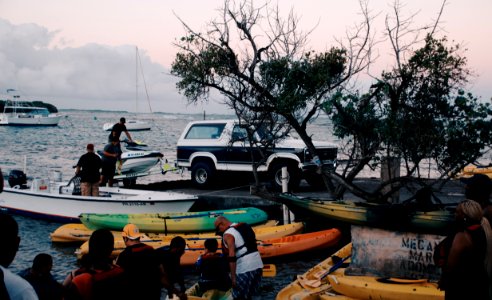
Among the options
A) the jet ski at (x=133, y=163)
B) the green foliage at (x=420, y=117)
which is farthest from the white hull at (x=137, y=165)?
the green foliage at (x=420, y=117)

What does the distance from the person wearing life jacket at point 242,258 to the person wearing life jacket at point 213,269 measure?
0.49 metres

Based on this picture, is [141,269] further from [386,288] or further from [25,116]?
[25,116]

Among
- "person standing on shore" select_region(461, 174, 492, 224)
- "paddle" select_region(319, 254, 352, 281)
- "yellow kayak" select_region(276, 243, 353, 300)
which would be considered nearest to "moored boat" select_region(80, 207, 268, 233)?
"yellow kayak" select_region(276, 243, 353, 300)

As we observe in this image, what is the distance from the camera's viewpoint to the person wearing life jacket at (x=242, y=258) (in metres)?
7.37

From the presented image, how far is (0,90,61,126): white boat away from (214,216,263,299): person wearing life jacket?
3847 inches

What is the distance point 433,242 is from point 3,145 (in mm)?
71140

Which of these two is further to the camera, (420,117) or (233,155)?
(233,155)

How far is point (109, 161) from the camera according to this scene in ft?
61.3

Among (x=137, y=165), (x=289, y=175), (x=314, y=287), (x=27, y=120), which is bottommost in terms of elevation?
(x=314, y=287)

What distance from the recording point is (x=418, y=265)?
8.34m

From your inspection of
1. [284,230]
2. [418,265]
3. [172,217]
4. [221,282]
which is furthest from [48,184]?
[418,265]

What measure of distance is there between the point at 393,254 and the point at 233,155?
1032cm

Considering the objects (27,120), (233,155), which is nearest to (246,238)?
(233,155)

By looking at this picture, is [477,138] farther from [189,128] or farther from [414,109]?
[189,128]
